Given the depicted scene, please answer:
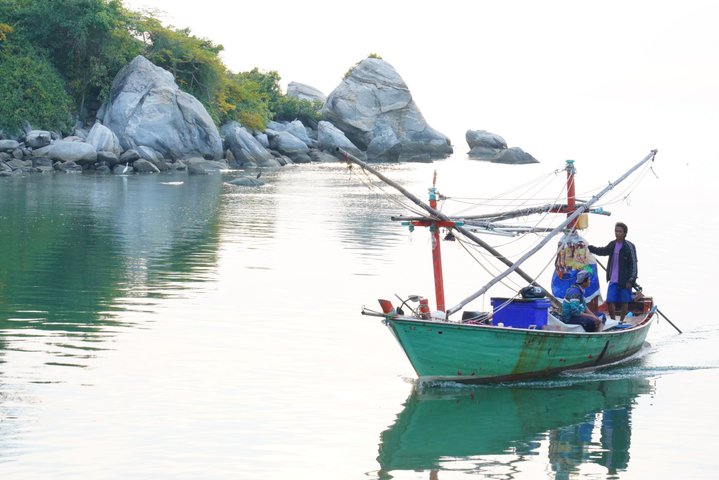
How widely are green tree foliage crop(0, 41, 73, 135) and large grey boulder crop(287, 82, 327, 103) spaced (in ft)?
195

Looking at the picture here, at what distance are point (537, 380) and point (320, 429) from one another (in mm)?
4673

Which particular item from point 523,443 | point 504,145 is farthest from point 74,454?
point 504,145

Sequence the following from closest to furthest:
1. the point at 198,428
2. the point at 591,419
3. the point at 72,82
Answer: the point at 198,428
the point at 591,419
the point at 72,82

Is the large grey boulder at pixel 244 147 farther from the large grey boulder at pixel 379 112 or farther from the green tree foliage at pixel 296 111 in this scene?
the large grey boulder at pixel 379 112

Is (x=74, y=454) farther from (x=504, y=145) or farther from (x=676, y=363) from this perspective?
(x=504, y=145)

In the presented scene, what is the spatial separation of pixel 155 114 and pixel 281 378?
5202cm

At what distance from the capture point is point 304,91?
12531 centimetres

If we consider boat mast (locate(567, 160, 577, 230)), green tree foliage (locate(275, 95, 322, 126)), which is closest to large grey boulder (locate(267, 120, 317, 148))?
green tree foliage (locate(275, 95, 322, 126))

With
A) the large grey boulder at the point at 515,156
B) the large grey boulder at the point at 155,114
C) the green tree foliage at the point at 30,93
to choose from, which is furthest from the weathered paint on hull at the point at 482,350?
the large grey boulder at the point at 515,156

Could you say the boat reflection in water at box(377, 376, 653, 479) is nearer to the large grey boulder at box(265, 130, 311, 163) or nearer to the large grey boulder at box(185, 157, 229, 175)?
the large grey boulder at box(185, 157, 229, 175)

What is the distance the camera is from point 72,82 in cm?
6825

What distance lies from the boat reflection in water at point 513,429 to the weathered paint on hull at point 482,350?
0.87ft

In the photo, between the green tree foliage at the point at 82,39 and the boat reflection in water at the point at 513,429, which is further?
the green tree foliage at the point at 82,39

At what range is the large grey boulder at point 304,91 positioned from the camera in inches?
4899
